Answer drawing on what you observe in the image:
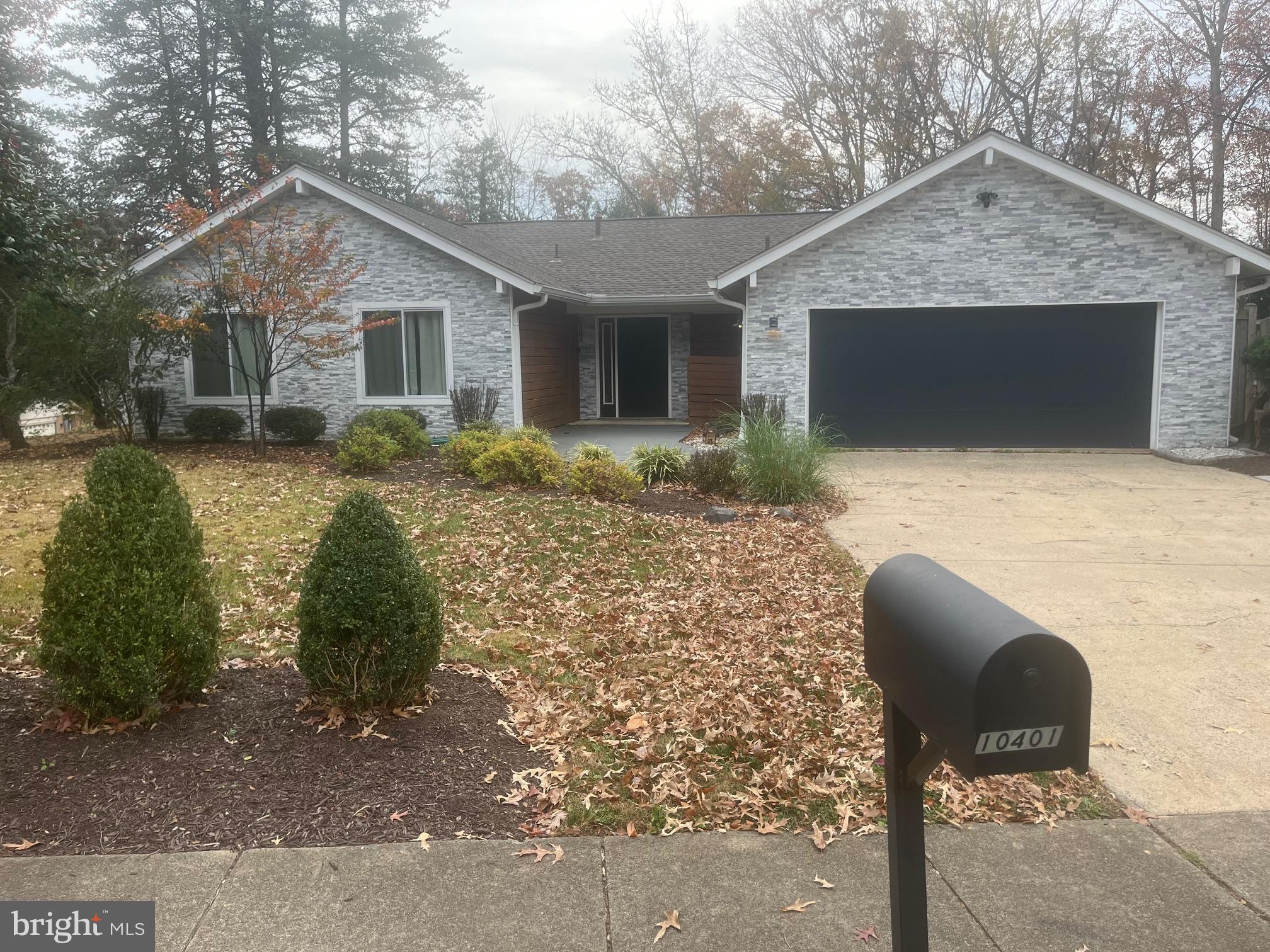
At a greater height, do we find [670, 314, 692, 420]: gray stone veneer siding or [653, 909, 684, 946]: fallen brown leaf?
[670, 314, 692, 420]: gray stone veneer siding

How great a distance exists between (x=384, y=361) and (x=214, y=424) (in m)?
2.83

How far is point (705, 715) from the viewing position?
14.2ft

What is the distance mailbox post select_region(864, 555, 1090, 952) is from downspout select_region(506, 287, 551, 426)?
13.4 m

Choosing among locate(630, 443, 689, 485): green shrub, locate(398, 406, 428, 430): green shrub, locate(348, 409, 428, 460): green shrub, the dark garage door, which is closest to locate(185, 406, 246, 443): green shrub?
locate(398, 406, 428, 430): green shrub

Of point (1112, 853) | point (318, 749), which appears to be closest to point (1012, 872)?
point (1112, 853)

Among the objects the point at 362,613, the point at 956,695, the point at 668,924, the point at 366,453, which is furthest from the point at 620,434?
the point at 956,695

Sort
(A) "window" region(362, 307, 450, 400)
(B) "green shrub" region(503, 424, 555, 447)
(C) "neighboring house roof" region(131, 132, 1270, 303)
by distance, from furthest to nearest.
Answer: (A) "window" region(362, 307, 450, 400), (C) "neighboring house roof" region(131, 132, 1270, 303), (B) "green shrub" region(503, 424, 555, 447)

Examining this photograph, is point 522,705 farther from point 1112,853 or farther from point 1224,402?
point 1224,402

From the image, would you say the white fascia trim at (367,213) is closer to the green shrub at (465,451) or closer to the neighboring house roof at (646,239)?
the neighboring house roof at (646,239)

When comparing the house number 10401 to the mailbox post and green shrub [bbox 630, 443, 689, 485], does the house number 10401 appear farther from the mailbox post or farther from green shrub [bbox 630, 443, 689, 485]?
green shrub [bbox 630, 443, 689, 485]

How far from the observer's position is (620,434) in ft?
53.5

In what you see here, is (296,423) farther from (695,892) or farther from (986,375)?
(695,892)

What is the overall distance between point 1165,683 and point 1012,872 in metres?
2.35

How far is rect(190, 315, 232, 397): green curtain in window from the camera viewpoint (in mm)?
15422
